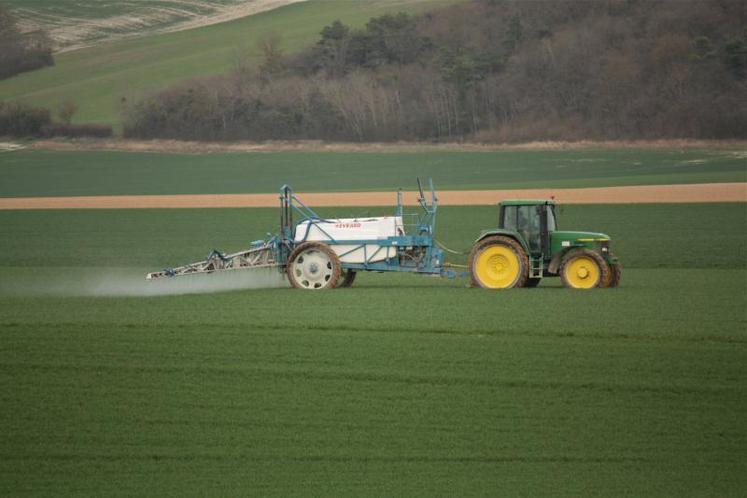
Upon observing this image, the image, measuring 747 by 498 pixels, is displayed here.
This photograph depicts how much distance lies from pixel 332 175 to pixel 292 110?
18116mm

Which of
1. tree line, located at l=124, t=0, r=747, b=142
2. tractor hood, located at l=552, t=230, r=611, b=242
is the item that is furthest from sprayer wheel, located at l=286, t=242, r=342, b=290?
tree line, located at l=124, t=0, r=747, b=142

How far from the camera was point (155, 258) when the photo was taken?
32938 mm

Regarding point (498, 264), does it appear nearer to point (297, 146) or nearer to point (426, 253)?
point (426, 253)

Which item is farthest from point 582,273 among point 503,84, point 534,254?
point 503,84

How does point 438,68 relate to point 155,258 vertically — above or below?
above

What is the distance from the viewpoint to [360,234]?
77.6ft

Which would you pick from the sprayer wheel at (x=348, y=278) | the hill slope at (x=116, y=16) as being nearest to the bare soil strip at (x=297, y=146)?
the hill slope at (x=116, y=16)

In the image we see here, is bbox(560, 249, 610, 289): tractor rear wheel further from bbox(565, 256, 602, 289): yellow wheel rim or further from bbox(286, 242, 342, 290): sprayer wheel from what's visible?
bbox(286, 242, 342, 290): sprayer wheel

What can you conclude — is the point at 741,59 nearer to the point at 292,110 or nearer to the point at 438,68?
the point at 438,68

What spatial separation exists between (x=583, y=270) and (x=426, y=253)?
9.56ft

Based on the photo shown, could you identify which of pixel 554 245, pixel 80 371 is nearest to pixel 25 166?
pixel 554 245

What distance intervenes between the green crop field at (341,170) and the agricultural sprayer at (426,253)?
3199cm

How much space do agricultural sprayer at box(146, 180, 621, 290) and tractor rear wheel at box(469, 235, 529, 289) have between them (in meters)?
0.02

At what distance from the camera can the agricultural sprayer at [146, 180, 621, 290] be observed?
23.1 meters
